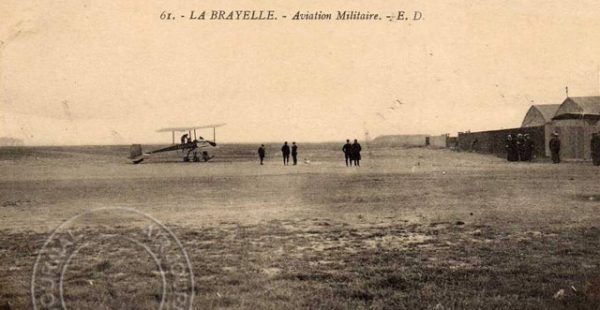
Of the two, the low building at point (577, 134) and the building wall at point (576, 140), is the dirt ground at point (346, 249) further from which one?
the building wall at point (576, 140)

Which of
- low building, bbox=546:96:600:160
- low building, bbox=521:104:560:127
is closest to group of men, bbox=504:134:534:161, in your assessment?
low building, bbox=546:96:600:160

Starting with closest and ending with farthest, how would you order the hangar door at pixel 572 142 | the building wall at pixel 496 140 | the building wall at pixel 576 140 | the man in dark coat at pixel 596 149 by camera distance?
the man in dark coat at pixel 596 149
the building wall at pixel 576 140
the hangar door at pixel 572 142
the building wall at pixel 496 140

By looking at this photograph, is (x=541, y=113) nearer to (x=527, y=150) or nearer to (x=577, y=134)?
(x=527, y=150)

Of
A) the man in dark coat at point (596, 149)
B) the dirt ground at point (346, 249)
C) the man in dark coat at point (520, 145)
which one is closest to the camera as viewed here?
the dirt ground at point (346, 249)

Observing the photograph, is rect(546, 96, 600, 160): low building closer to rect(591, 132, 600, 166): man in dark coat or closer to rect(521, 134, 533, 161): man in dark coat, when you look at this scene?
rect(521, 134, 533, 161): man in dark coat

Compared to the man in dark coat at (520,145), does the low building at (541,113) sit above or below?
above

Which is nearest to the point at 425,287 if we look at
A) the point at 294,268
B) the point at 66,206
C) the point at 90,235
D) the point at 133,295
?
the point at 294,268

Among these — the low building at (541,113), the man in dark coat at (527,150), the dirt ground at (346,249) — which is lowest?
the dirt ground at (346,249)

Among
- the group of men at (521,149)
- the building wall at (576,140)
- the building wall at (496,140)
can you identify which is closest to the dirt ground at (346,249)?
the building wall at (576,140)
